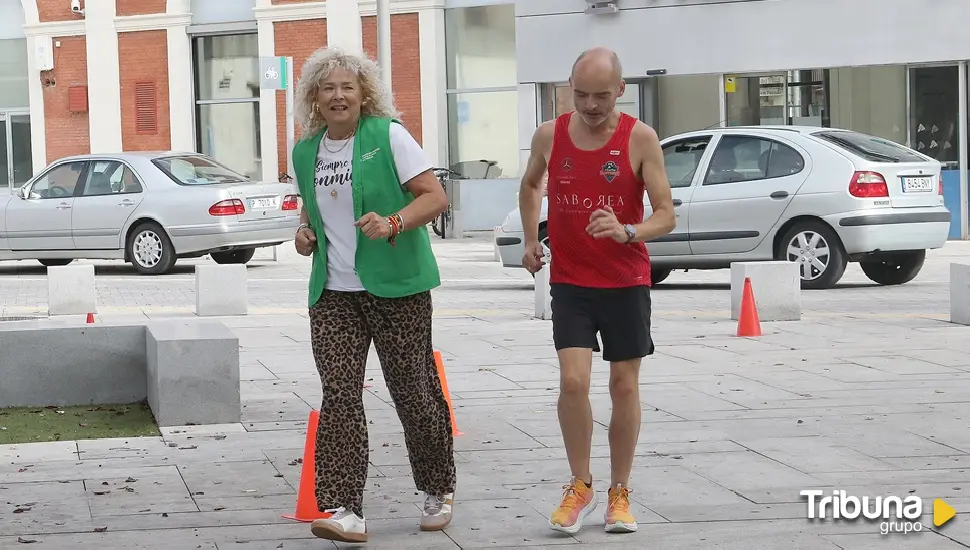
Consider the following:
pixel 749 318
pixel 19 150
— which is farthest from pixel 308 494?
pixel 19 150

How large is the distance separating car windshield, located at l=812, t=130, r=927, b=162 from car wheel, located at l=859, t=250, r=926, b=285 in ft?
3.50

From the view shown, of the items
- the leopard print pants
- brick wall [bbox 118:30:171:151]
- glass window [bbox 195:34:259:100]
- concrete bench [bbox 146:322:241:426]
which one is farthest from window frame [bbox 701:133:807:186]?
brick wall [bbox 118:30:171:151]

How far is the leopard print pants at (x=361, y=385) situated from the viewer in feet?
18.6

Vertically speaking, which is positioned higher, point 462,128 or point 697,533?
point 462,128

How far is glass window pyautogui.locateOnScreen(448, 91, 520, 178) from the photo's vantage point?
97.6 ft

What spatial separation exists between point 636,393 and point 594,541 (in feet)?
2.00

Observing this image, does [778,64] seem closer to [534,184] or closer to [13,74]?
[13,74]

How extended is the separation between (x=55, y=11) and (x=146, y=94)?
2.85 meters

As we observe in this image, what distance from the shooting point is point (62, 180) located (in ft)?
68.5

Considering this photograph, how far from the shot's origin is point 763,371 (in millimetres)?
9922

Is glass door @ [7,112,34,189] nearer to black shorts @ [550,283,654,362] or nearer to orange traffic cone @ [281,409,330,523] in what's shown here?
orange traffic cone @ [281,409,330,523]

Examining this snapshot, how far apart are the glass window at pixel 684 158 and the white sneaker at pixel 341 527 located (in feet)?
35.9

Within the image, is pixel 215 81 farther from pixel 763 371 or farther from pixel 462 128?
pixel 763 371

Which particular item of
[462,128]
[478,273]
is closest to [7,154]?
[462,128]
